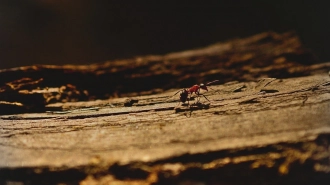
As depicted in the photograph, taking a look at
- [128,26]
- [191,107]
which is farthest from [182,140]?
[128,26]

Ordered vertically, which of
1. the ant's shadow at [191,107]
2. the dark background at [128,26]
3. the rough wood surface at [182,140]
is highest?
the dark background at [128,26]

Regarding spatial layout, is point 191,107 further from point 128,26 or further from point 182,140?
point 128,26

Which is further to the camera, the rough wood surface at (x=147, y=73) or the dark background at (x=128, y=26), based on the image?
the dark background at (x=128, y=26)

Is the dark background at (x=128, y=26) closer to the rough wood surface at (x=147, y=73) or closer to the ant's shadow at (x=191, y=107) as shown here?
the rough wood surface at (x=147, y=73)

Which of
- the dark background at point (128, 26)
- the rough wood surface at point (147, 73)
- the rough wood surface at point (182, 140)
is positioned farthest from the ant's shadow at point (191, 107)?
the dark background at point (128, 26)

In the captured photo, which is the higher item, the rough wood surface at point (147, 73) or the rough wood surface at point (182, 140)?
the rough wood surface at point (147, 73)

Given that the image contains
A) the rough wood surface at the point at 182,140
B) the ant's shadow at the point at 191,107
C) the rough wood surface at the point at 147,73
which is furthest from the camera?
the rough wood surface at the point at 147,73
